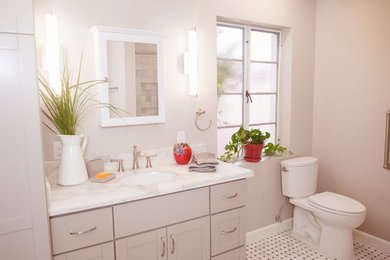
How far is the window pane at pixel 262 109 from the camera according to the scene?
9.28 ft

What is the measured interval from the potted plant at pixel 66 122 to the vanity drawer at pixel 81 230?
→ 318 mm

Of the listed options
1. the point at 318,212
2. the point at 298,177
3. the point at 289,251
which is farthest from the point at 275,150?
the point at 289,251

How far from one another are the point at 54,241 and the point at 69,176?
1.31 ft

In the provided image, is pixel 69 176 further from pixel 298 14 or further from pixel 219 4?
pixel 298 14

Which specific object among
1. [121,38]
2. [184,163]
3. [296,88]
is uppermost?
[121,38]

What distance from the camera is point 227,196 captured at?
1.90 m

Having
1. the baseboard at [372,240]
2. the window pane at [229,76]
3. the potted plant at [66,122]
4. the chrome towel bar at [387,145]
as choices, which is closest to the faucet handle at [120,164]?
the potted plant at [66,122]

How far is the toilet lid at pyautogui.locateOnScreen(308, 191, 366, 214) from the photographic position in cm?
230

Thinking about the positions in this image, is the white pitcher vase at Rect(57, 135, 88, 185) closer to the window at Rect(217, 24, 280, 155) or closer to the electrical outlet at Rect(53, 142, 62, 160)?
the electrical outlet at Rect(53, 142, 62, 160)

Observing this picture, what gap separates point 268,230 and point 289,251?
0.99ft

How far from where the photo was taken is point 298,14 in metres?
2.83

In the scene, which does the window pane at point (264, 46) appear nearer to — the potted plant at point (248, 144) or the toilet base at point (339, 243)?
the potted plant at point (248, 144)

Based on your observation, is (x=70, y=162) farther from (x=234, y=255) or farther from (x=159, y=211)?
(x=234, y=255)

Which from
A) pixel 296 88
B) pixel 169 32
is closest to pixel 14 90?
pixel 169 32
